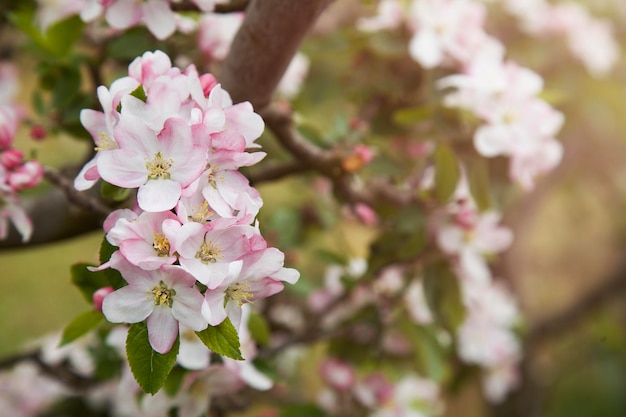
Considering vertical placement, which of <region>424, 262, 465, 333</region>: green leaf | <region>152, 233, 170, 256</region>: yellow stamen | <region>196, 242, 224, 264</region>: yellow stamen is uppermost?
<region>196, 242, 224, 264</region>: yellow stamen

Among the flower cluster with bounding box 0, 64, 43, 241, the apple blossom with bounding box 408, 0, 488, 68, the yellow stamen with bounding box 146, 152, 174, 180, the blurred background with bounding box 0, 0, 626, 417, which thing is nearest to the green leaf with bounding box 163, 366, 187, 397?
the flower cluster with bounding box 0, 64, 43, 241

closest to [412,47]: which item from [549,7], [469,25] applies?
[469,25]

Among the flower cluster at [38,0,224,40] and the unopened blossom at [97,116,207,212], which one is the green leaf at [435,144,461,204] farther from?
the unopened blossom at [97,116,207,212]

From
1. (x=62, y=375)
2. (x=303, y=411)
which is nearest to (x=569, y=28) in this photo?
(x=303, y=411)

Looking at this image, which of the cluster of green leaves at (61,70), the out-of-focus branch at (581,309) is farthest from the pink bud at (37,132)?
the out-of-focus branch at (581,309)

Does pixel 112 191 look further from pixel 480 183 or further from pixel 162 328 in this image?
pixel 480 183

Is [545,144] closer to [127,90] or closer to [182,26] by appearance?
[182,26]
